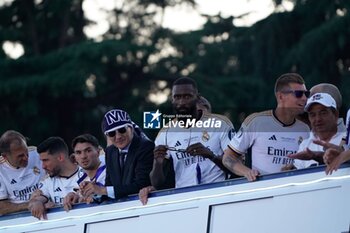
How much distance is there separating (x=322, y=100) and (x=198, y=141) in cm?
162

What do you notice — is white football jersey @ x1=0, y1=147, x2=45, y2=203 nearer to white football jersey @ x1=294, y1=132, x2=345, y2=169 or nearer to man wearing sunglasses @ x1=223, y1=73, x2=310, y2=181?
man wearing sunglasses @ x1=223, y1=73, x2=310, y2=181

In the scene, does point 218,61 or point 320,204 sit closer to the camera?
point 320,204

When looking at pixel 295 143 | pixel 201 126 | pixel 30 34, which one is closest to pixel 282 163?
pixel 295 143

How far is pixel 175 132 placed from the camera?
29.5ft

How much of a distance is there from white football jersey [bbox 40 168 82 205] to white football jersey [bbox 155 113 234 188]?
4.40ft

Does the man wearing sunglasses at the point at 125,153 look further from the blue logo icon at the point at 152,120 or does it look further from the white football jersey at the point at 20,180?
the white football jersey at the point at 20,180

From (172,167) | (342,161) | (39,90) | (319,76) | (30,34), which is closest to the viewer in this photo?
(342,161)

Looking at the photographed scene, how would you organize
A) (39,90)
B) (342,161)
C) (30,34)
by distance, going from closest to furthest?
(342,161) < (39,90) < (30,34)

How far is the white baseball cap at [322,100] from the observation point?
24.6ft

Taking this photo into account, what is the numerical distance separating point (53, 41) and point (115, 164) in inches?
872

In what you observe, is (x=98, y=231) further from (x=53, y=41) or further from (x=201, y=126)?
(x=53, y=41)

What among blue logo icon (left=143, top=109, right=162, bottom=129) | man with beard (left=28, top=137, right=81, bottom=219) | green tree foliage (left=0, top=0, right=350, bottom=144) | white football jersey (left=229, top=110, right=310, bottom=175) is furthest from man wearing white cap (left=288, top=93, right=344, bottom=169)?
green tree foliage (left=0, top=0, right=350, bottom=144)

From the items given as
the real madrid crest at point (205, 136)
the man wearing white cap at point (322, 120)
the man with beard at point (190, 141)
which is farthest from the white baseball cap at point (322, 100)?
the real madrid crest at point (205, 136)

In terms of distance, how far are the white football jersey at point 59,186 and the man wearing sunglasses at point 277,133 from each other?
6.99 feet
